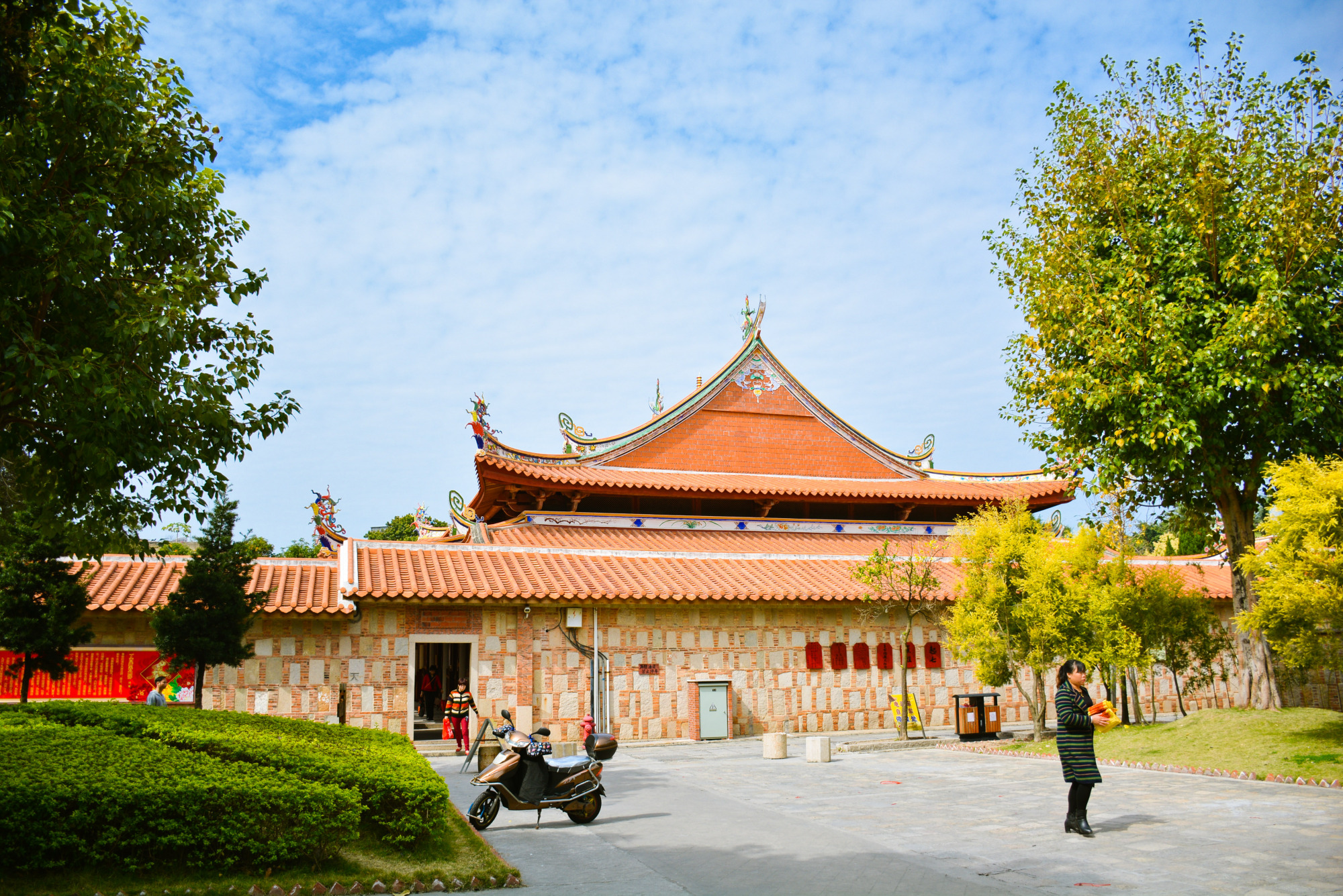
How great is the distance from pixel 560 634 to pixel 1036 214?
11870mm

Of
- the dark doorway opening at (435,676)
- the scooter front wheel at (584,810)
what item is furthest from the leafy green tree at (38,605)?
the scooter front wheel at (584,810)

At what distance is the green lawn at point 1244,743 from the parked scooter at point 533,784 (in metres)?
8.32

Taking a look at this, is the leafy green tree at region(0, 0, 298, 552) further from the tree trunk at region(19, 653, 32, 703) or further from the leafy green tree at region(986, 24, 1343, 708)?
the leafy green tree at region(986, 24, 1343, 708)

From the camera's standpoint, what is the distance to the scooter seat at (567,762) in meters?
9.76

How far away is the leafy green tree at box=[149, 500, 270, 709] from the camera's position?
14180 mm

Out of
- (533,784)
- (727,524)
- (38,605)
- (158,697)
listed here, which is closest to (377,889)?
(533,784)

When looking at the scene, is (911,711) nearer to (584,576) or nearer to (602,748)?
(584,576)

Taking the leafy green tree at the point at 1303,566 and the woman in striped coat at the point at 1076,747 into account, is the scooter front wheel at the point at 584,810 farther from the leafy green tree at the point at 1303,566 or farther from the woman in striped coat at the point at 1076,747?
the leafy green tree at the point at 1303,566

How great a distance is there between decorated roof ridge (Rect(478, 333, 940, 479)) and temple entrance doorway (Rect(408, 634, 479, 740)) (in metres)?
5.06

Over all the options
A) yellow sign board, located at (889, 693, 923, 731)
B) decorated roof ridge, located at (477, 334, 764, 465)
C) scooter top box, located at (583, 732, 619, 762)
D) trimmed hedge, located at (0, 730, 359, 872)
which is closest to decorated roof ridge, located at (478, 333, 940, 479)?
decorated roof ridge, located at (477, 334, 764, 465)

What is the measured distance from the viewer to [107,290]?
308 inches

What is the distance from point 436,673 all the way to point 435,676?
960 mm

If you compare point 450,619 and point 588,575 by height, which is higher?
point 588,575

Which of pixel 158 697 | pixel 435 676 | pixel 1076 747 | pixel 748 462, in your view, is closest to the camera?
pixel 1076 747
